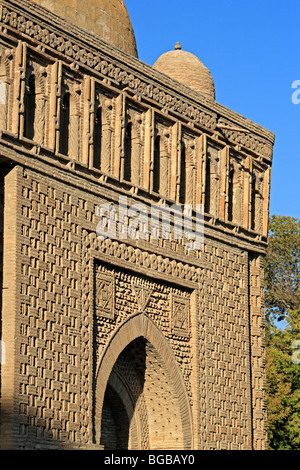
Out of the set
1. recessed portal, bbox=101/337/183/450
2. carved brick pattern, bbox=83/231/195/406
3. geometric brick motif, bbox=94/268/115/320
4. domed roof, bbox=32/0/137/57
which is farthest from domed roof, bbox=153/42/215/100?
recessed portal, bbox=101/337/183/450

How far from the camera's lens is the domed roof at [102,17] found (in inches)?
625

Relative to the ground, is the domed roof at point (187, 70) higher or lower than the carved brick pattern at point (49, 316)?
higher

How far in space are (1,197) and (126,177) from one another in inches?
95.2

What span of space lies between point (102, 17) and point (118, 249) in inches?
130

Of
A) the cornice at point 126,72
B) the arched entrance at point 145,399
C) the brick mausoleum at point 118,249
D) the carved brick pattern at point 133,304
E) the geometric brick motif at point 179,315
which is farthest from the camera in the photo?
the geometric brick motif at point 179,315

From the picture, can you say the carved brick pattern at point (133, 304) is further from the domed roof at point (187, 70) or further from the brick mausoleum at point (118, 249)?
the domed roof at point (187, 70)

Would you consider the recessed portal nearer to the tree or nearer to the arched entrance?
the arched entrance

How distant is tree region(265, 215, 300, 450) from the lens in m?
24.3

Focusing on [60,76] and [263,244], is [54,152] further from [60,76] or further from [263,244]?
[263,244]

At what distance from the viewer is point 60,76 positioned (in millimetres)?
14492

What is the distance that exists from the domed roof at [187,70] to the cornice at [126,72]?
0.43m

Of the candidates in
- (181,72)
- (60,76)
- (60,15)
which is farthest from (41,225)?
(181,72)

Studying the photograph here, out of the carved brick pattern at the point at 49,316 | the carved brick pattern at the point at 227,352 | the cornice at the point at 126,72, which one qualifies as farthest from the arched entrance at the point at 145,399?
the cornice at the point at 126,72

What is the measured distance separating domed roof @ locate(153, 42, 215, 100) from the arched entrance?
12.8 feet
